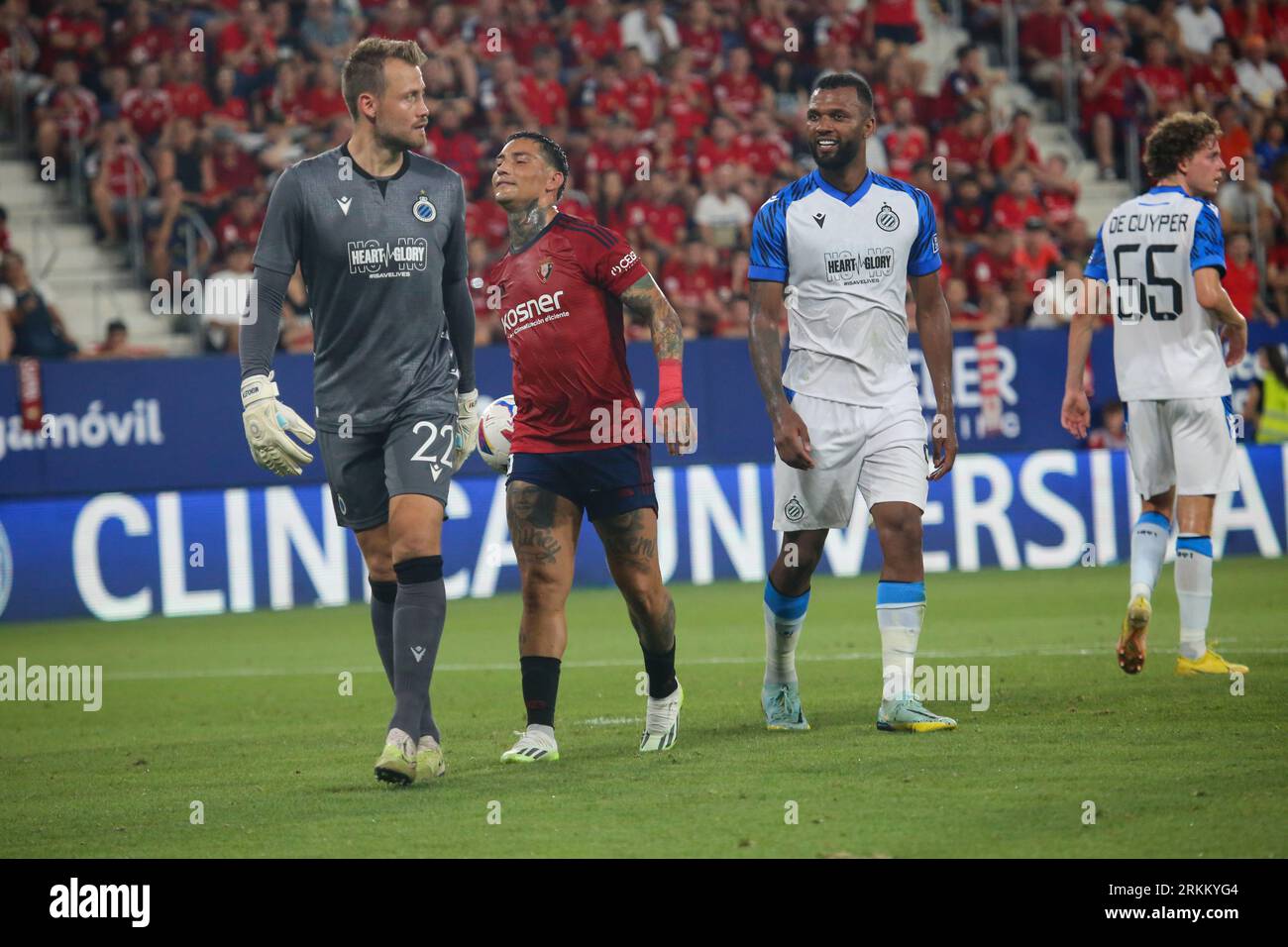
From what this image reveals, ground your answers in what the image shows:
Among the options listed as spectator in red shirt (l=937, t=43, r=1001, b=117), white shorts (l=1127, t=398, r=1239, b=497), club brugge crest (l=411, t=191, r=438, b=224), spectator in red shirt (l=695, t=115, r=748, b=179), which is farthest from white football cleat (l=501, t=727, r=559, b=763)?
spectator in red shirt (l=937, t=43, r=1001, b=117)

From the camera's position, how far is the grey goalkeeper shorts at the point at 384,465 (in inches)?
270

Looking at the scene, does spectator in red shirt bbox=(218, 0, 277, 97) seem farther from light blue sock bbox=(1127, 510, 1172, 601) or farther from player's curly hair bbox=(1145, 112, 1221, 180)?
light blue sock bbox=(1127, 510, 1172, 601)

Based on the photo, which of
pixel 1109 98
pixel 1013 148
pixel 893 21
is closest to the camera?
pixel 1013 148

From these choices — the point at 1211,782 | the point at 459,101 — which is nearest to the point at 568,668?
the point at 1211,782

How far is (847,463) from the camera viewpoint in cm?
765

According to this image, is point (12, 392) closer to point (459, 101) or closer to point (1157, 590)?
point (459, 101)

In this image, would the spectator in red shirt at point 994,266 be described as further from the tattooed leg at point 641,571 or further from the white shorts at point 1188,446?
the tattooed leg at point 641,571

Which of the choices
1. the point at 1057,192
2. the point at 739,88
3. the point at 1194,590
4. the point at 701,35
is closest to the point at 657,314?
the point at 1194,590

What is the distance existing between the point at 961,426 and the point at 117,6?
976 cm

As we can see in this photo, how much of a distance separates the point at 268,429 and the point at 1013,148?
15.5m

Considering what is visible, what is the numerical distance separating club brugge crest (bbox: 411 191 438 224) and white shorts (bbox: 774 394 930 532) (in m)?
1.72

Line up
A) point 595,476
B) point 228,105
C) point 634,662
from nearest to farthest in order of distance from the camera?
point 595,476 < point 634,662 < point 228,105

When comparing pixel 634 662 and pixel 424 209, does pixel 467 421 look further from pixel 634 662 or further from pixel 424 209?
pixel 634 662

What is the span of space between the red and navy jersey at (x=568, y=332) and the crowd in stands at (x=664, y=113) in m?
9.57
